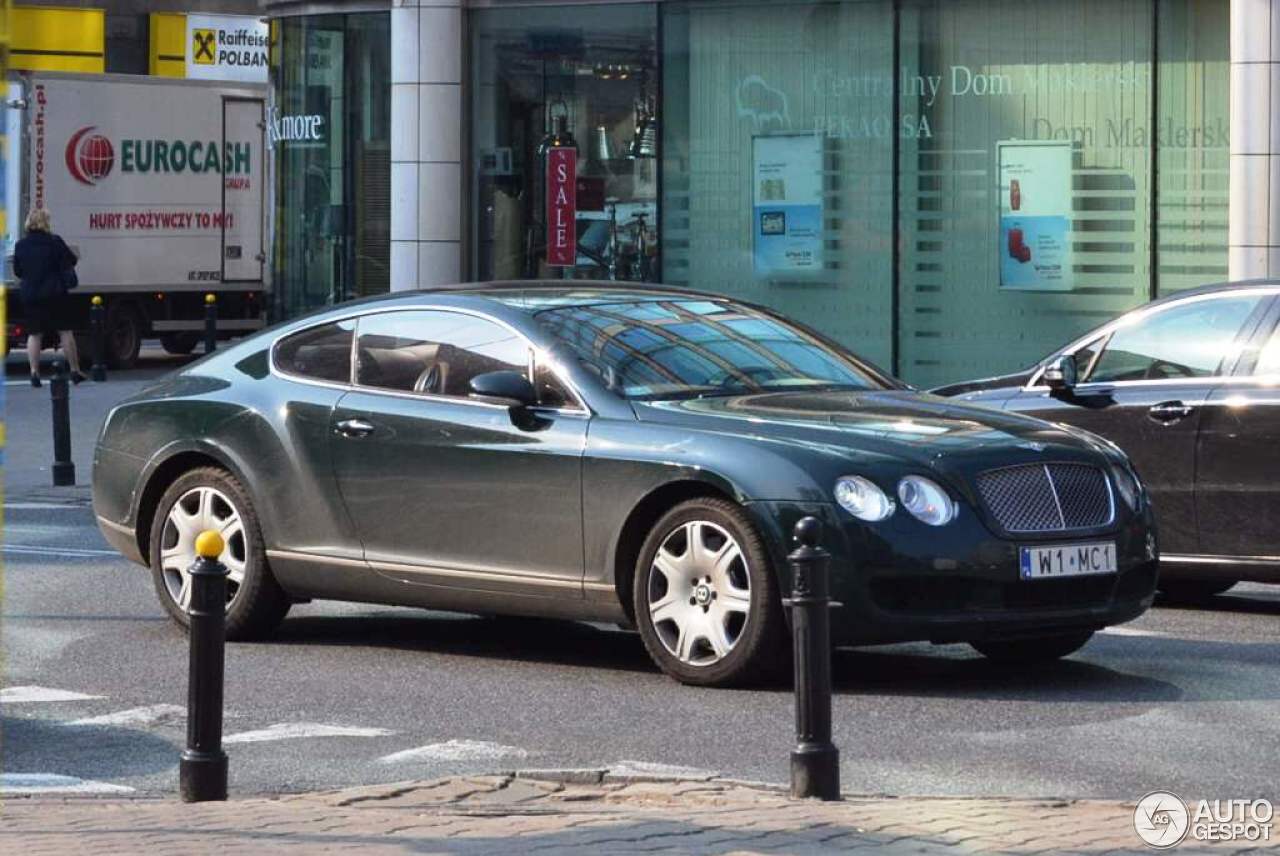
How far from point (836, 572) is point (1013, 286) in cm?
1365

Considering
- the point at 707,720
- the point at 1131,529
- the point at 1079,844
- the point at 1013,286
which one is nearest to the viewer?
the point at 1079,844

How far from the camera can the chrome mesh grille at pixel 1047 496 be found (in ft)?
29.6

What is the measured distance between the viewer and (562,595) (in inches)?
379

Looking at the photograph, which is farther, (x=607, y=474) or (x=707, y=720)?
(x=607, y=474)

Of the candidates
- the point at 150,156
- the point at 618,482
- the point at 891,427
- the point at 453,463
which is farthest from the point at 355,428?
the point at 150,156

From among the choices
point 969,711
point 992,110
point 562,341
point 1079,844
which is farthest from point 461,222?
point 1079,844

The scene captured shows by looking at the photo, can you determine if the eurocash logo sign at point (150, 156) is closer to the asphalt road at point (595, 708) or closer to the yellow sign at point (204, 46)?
the yellow sign at point (204, 46)

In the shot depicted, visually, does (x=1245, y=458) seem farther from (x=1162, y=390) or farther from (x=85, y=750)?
(x=85, y=750)

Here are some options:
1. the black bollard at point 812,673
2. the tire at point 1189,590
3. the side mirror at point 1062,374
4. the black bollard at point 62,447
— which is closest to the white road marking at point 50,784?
the black bollard at point 812,673

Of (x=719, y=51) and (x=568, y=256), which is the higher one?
(x=719, y=51)

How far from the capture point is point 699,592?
29.9 feet

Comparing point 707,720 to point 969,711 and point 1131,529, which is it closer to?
point 969,711

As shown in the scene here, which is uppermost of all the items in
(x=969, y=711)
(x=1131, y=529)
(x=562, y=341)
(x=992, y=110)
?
(x=992, y=110)

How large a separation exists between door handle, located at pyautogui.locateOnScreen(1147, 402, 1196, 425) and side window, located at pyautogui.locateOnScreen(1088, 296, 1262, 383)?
20 centimetres
